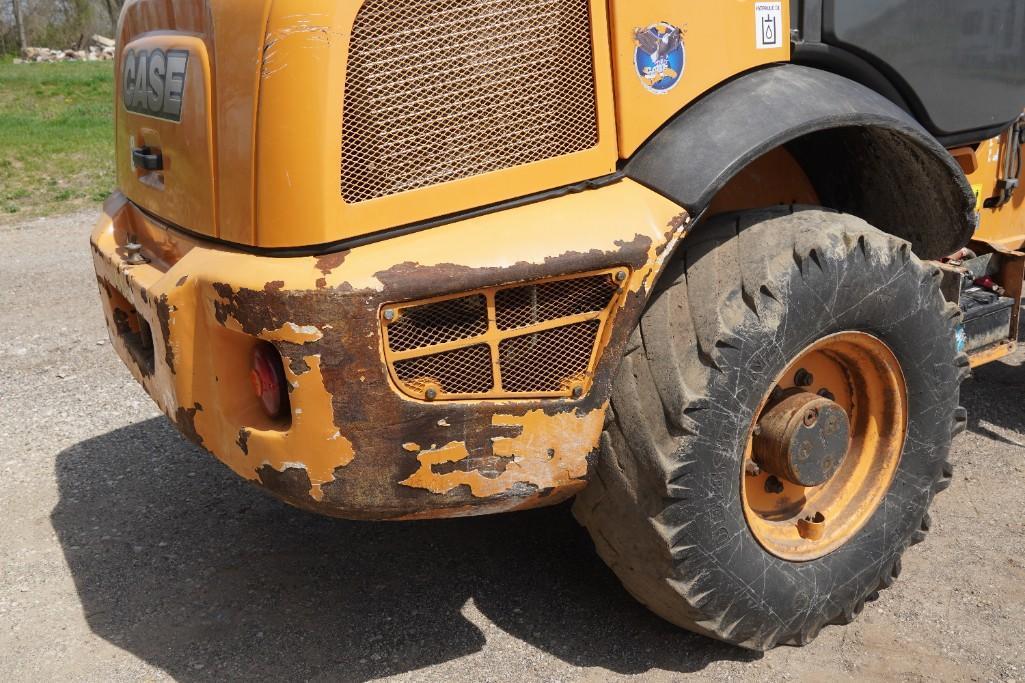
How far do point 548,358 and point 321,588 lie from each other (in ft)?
4.28

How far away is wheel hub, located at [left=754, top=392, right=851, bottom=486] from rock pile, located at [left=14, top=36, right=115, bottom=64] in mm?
30075

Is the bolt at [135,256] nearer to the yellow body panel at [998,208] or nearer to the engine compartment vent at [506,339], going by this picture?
the engine compartment vent at [506,339]

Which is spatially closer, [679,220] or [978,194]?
[679,220]

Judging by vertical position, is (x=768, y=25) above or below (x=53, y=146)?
above

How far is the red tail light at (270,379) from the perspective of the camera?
2.37 m

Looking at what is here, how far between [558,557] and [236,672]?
42.8 inches

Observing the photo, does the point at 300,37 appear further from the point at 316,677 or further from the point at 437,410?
the point at 316,677

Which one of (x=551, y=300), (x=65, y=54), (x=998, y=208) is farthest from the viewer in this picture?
(x=65, y=54)

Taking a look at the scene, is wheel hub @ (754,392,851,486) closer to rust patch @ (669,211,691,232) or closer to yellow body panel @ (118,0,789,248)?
rust patch @ (669,211,691,232)

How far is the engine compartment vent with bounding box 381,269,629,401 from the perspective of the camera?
234 centimetres

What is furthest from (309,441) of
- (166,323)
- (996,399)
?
(996,399)

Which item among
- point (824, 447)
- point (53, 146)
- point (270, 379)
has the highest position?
point (270, 379)

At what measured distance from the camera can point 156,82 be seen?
2750 millimetres

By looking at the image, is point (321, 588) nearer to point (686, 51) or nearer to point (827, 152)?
point (686, 51)
